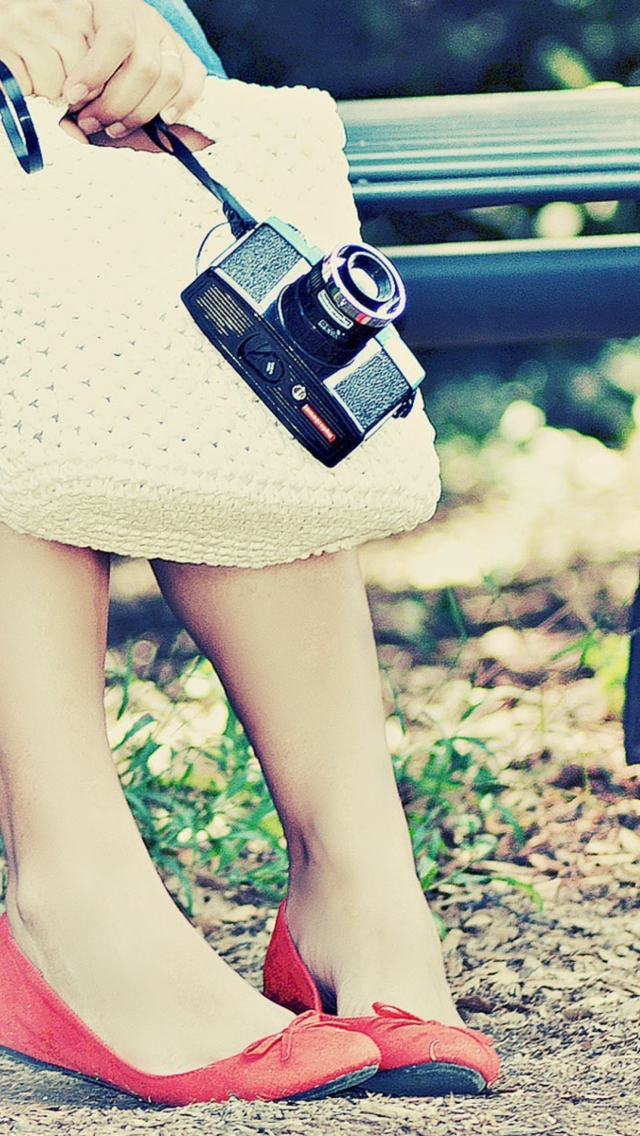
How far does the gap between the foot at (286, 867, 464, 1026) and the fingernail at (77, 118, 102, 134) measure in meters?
0.62

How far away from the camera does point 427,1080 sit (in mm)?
1080

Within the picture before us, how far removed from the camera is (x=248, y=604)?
45.9 inches

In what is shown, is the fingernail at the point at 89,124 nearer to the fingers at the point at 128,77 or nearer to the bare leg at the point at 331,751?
the fingers at the point at 128,77

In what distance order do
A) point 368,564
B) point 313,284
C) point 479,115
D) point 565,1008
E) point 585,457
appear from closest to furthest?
point 313,284, point 565,1008, point 479,115, point 368,564, point 585,457

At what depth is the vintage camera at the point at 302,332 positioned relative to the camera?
1017 mm

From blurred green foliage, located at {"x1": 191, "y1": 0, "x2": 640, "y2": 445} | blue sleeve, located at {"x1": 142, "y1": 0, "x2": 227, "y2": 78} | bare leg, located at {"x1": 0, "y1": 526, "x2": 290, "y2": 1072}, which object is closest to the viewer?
bare leg, located at {"x1": 0, "y1": 526, "x2": 290, "y2": 1072}

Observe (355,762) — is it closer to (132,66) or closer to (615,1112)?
(615,1112)

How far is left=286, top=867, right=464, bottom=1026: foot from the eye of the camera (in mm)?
1156

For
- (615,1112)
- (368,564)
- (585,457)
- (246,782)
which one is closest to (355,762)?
(615,1112)

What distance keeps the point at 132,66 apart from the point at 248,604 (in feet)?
1.40

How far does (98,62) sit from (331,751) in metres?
0.57

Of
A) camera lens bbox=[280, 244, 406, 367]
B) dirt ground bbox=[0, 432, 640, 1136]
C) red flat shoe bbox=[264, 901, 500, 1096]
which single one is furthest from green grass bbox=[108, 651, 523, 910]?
camera lens bbox=[280, 244, 406, 367]

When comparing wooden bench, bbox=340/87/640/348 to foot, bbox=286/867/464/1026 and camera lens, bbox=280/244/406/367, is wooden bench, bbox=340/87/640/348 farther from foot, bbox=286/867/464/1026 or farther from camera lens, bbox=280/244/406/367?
foot, bbox=286/867/464/1026

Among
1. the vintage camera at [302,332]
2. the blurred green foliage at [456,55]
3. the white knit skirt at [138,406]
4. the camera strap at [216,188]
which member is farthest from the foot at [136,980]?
the blurred green foliage at [456,55]
